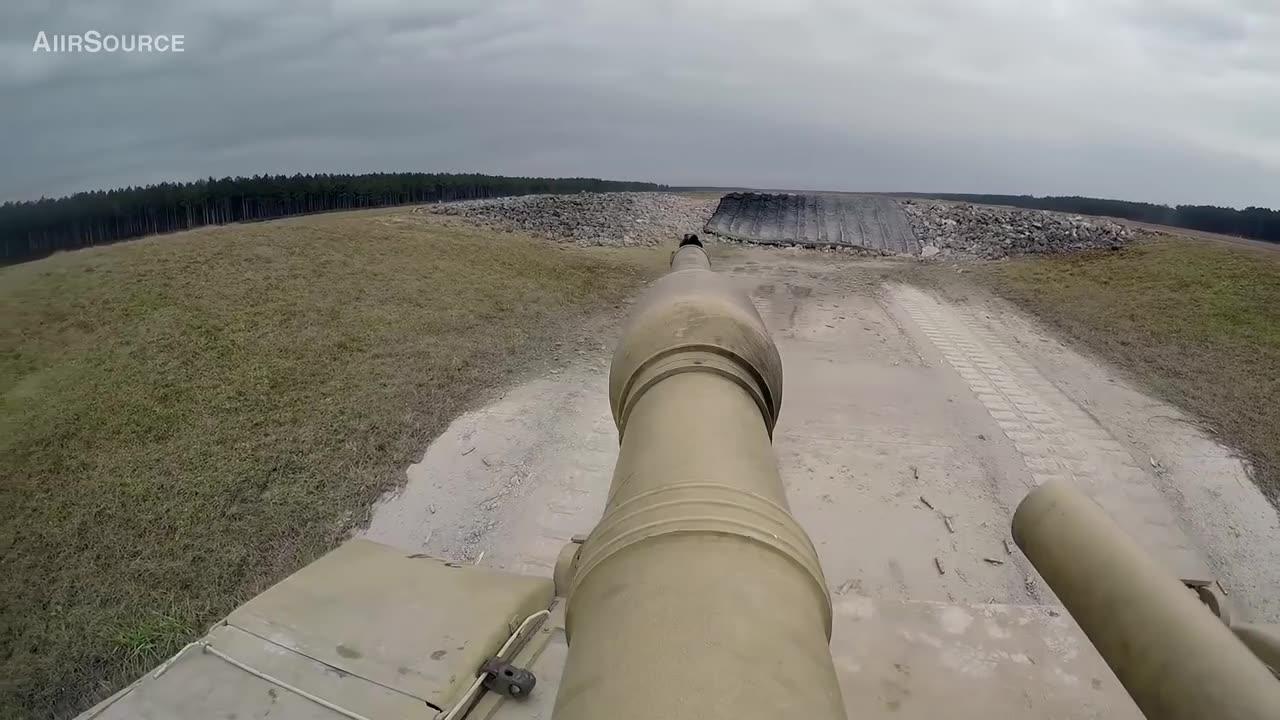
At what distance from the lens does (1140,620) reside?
7.97ft

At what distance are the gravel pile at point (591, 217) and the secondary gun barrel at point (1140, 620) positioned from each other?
18.4 meters

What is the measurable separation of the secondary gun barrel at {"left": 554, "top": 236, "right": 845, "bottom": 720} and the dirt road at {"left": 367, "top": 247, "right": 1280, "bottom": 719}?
1.86 metres

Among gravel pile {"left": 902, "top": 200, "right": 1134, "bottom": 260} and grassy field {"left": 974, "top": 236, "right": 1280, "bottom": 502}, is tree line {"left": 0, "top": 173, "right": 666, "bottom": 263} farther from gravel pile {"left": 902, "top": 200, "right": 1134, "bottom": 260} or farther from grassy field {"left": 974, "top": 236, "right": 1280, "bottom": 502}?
gravel pile {"left": 902, "top": 200, "right": 1134, "bottom": 260}

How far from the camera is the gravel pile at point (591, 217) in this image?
69.2ft

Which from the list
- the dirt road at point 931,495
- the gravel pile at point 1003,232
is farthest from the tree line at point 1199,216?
the dirt road at point 931,495

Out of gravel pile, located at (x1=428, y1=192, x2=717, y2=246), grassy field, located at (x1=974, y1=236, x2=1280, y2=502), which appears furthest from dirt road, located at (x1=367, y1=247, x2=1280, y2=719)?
gravel pile, located at (x1=428, y1=192, x2=717, y2=246)

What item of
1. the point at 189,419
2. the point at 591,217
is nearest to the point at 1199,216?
the point at 591,217

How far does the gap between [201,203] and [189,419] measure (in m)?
7.88

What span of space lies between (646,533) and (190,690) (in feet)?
7.98

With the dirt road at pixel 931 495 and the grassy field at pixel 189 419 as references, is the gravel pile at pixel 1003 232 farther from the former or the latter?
the grassy field at pixel 189 419

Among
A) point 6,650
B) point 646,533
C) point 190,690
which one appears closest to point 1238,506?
point 646,533

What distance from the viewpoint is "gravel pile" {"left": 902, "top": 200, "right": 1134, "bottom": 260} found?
66.5ft

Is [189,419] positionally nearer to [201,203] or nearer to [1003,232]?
[201,203]

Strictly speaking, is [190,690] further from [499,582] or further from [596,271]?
[596,271]
